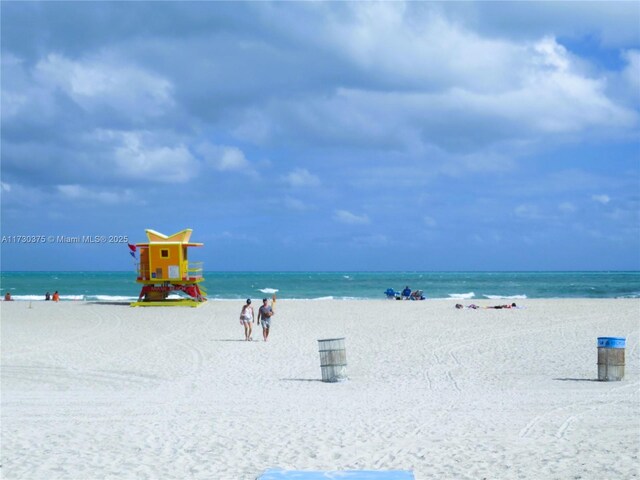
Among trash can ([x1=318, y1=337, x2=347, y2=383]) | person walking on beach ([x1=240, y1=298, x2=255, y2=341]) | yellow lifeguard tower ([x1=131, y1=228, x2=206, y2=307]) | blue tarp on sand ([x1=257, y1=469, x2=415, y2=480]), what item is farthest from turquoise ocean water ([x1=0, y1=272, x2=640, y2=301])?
blue tarp on sand ([x1=257, y1=469, x2=415, y2=480])

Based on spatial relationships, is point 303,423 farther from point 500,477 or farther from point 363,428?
point 500,477

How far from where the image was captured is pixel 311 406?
36.2 ft

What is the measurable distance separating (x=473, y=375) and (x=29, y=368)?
9240 mm

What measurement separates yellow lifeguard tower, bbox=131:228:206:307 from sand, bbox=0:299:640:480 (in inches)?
514

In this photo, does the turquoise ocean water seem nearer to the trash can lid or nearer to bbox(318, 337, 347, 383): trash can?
bbox(318, 337, 347, 383): trash can

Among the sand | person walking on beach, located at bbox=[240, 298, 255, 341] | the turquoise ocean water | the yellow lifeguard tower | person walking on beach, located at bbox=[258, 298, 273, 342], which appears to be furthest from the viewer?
the turquoise ocean water

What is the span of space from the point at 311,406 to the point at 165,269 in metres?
26.1

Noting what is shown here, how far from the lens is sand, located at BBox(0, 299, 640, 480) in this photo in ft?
25.1

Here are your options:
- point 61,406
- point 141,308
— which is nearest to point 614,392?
point 61,406

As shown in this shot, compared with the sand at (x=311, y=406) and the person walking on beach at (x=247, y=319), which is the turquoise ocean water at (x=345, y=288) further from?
the sand at (x=311, y=406)

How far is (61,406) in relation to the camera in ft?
37.2

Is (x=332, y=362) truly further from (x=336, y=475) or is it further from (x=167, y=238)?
(x=167, y=238)

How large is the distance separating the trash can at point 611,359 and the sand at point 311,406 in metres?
0.25

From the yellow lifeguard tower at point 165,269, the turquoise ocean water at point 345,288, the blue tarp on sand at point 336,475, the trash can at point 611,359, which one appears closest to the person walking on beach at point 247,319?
the trash can at point 611,359
